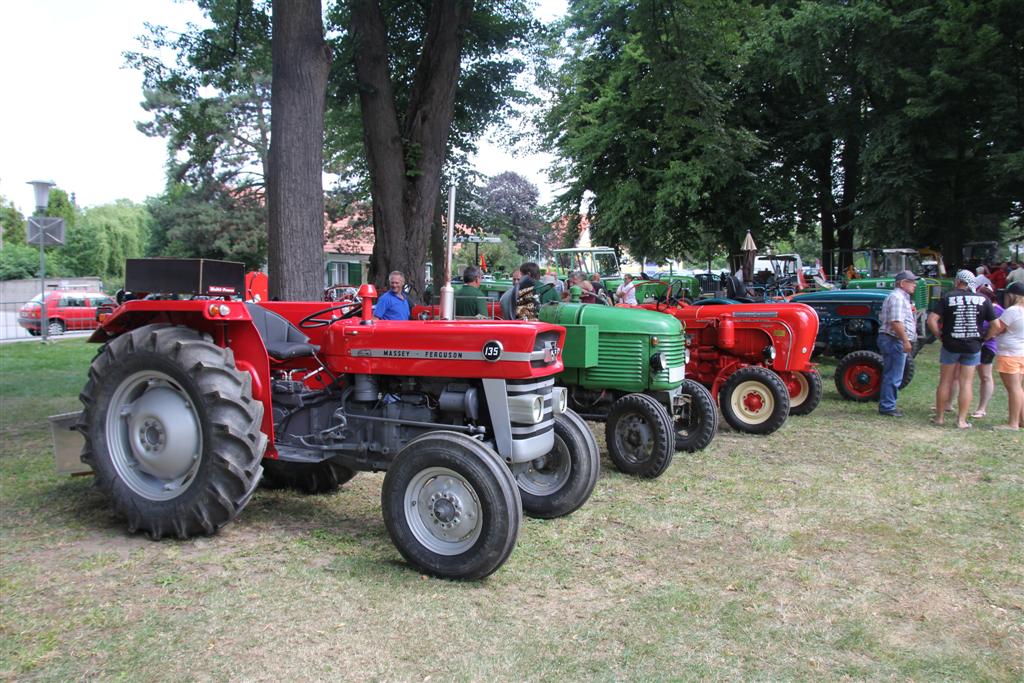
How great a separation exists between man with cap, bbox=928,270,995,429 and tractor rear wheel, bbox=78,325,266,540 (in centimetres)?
736

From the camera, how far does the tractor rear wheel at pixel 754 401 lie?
778 centimetres

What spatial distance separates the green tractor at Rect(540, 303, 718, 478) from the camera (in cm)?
606

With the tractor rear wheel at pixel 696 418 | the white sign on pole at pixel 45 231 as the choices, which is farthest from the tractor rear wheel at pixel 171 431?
the white sign on pole at pixel 45 231

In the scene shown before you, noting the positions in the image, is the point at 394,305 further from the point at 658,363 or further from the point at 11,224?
the point at 11,224

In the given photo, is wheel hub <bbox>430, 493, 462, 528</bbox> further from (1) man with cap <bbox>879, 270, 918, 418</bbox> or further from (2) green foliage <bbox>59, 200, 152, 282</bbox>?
(2) green foliage <bbox>59, 200, 152, 282</bbox>

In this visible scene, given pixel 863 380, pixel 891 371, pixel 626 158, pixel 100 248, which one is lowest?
pixel 863 380

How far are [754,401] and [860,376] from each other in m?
2.75

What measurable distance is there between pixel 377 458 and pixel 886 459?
15.6ft

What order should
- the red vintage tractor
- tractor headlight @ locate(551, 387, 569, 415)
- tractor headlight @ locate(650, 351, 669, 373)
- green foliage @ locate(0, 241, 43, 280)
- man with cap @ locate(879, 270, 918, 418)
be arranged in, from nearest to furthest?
tractor headlight @ locate(551, 387, 569, 415)
tractor headlight @ locate(650, 351, 669, 373)
the red vintage tractor
man with cap @ locate(879, 270, 918, 418)
green foliage @ locate(0, 241, 43, 280)

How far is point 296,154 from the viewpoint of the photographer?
290 inches

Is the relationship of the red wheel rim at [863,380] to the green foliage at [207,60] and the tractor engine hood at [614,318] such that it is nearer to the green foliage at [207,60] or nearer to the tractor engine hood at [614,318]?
the tractor engine hood at [614,318]

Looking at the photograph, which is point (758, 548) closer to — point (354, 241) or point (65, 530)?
point (65, 530)

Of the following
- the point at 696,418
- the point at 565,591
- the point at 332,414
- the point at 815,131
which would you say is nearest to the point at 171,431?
the point at 332,414

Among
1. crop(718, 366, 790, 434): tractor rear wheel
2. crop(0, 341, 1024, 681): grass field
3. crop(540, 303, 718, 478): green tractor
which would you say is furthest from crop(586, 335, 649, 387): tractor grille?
crop(718, 366, 790, 434): tractor rear wheel
